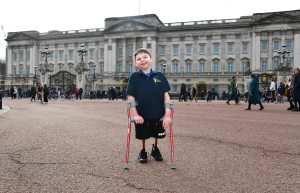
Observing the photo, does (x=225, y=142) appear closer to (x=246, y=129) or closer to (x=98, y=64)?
(x=246, y=129)

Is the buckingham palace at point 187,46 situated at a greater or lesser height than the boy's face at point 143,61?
greater

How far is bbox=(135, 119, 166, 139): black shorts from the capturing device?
4.95 metres

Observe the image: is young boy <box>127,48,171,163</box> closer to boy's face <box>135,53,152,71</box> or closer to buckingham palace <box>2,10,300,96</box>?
boy's face <box>135,53,152,71</box>

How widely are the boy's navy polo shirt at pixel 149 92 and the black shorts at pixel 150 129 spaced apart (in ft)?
0.29

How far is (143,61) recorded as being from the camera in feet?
16.4

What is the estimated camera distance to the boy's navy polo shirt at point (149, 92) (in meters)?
4.89

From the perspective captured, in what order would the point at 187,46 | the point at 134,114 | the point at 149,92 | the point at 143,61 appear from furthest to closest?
the point at 187,46 → the point at 143,61 → the point at 149,92 → the point at 134,114

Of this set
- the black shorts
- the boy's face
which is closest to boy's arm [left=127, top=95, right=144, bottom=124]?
the black shorts

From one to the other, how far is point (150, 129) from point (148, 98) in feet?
1.49

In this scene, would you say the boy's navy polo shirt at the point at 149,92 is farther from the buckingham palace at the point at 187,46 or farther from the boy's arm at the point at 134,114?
the buckingham palace at the point at 187,46

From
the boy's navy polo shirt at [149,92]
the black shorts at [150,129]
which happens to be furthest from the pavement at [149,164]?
the boy's navy polo shirt at [149,92]

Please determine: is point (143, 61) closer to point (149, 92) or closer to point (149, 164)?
point (149, 92)

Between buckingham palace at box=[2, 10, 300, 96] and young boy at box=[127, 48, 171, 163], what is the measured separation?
5823 centimetres

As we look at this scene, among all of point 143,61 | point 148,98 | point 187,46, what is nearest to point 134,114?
point 148,98
